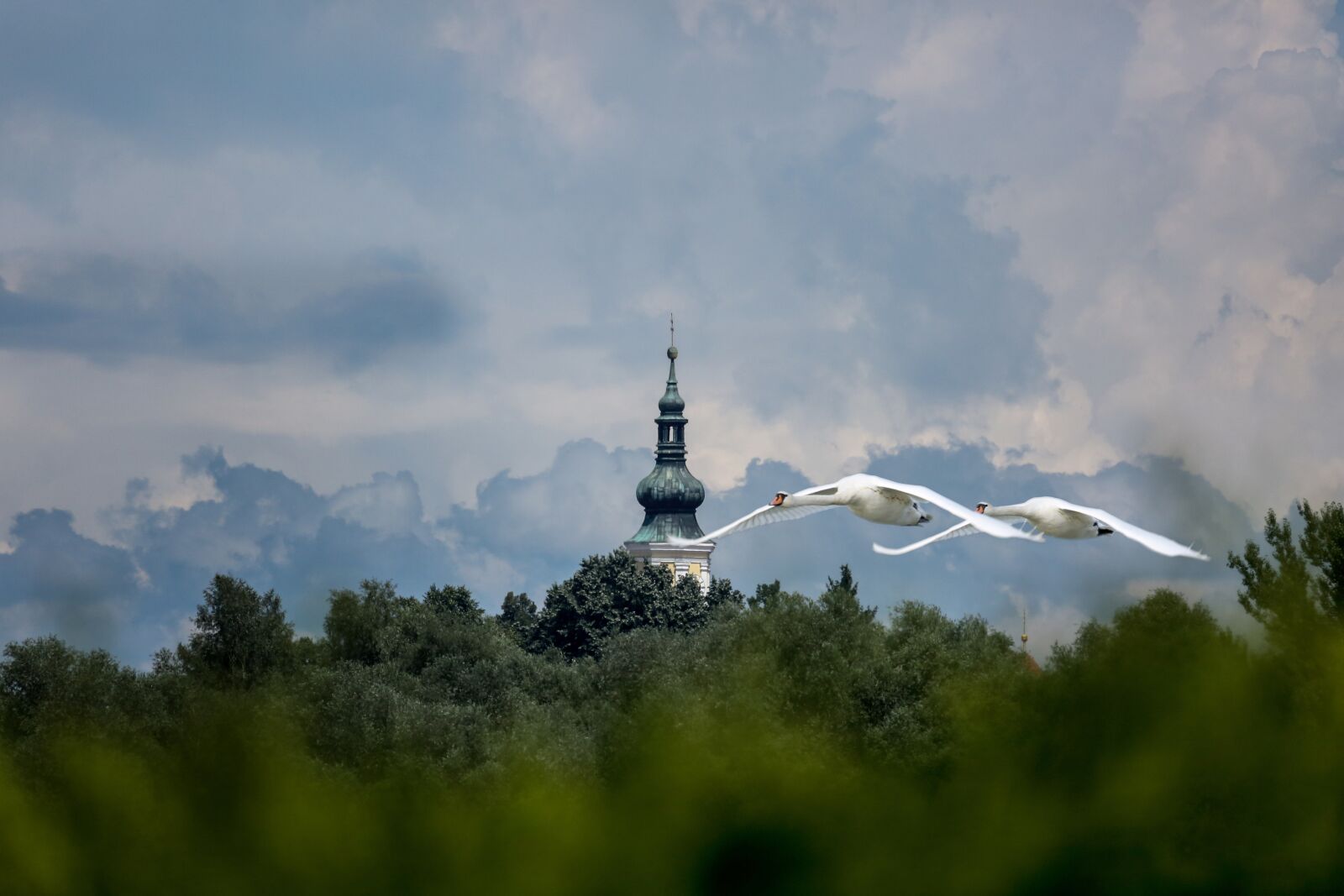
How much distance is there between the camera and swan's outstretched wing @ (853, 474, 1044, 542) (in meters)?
6.70

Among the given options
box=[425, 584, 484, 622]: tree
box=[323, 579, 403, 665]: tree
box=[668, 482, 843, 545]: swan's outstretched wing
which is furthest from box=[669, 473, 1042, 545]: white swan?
box=[425, 584, 484, 622]: tree

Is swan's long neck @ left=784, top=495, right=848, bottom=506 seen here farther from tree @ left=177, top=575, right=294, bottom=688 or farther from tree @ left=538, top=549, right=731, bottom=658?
tree @ left=538, top=549, right=731, bottom=658

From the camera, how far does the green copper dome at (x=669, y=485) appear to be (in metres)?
165

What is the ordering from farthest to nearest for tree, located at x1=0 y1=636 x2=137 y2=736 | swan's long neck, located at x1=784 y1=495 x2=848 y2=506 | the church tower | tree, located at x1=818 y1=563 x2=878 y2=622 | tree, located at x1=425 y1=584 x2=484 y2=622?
1. the church tower
2. tree, located at x1=425 y1=584 x2=484 y2=622
3. tree, located at x1=818 y1=563 x2=878 y2=622
4. swan's long neck, located at x1=784 y1=495 x2=848 y2=506
5. tree, located at x1=0 y1=636 x2=137 y2=736

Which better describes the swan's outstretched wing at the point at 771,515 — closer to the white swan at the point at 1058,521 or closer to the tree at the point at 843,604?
the white swan at the point at 1058,521

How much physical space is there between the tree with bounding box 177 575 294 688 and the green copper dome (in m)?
106

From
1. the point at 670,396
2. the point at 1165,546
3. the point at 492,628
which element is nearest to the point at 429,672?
the point at 492,628

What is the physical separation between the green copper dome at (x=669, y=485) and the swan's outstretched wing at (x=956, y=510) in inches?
6041

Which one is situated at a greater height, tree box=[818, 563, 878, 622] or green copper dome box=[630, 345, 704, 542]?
green copper dome box=[630, 345, 704, 542]

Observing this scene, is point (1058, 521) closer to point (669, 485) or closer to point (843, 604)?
point (843, 604)

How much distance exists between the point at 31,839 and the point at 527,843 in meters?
1.27

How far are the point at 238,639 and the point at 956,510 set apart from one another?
23.4 metres

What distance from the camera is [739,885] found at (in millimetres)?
4219

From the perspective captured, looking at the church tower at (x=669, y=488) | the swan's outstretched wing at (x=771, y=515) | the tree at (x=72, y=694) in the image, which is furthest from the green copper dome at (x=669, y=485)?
the swan's outstretched wing at (x=771, y=515)
